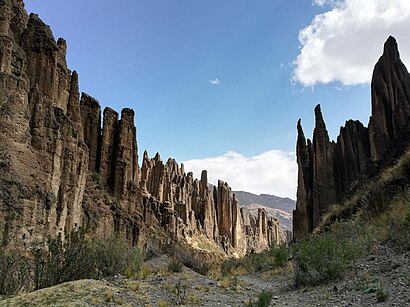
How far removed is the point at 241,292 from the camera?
438 inches

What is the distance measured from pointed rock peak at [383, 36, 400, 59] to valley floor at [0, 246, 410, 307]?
1851 inches

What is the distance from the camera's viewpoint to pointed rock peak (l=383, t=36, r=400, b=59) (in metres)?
49.3

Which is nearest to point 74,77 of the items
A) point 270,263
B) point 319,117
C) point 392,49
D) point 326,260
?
point 270,263

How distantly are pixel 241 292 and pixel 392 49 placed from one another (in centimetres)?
4936

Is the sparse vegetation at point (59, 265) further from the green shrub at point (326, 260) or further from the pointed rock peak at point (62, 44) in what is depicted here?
the pointed rock peak at point (62, 44)

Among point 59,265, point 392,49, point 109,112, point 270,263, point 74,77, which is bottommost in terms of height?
point 270,263

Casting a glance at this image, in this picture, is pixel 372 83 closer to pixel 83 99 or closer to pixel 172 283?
pixel 83 99

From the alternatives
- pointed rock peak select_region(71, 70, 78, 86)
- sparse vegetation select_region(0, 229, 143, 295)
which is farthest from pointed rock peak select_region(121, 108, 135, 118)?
sparse vegetation select_region(0, 229, 143, 295)

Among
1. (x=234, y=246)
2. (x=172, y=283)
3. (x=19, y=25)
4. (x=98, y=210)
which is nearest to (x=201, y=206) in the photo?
(x=234, y=246)

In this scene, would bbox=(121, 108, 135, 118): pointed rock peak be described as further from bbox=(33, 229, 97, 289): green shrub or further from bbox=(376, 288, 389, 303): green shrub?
bbox=(376, 288, 389, 303): green shrub

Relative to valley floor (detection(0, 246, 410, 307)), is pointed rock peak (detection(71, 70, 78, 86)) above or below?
above

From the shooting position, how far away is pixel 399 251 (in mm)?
9211

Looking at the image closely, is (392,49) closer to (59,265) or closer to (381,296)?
(381,296)

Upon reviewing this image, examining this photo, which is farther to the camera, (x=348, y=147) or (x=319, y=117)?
(x=319, y=117)
